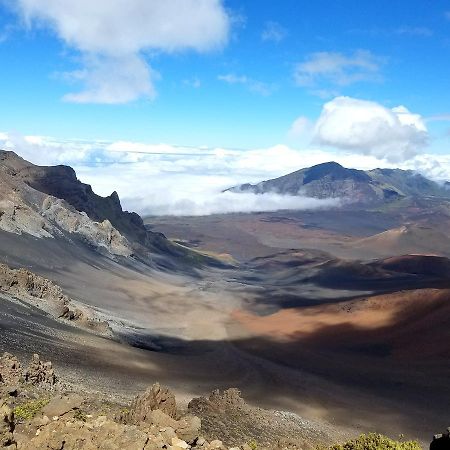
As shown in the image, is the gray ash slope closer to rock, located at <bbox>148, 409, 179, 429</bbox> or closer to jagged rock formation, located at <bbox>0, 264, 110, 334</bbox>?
jagged rock formation, located at <bbox>0, 264, 110, 334</bbox>

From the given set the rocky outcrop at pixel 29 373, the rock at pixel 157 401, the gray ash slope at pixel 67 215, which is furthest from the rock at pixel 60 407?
the gray ash slope at pixel 67 215

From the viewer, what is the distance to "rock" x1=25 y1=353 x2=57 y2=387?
2681 cm

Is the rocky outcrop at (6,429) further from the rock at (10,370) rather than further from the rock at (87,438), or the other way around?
the rock at (10,370)

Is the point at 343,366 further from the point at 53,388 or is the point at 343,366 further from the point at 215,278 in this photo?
the point at 215,278

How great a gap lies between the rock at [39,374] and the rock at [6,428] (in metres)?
14.3

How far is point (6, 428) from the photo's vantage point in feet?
41.0

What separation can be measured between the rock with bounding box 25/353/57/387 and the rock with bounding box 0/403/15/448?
14272 mm

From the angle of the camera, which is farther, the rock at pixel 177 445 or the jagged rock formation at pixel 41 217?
the jagged rock formation at pixel 41 217

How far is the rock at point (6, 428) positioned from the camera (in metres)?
12.0

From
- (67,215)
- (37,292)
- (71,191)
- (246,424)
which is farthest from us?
(71,191)

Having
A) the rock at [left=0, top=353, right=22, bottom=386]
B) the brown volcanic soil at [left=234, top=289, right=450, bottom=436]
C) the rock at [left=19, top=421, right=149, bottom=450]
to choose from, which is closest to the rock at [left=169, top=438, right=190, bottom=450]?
the rock at [left=19, top=421, right=149, bottom=450]

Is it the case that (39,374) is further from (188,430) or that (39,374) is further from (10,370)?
(188,430)

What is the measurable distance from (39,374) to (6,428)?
16217 mm

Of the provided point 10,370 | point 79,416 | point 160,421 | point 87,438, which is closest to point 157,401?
→ point 160,421
